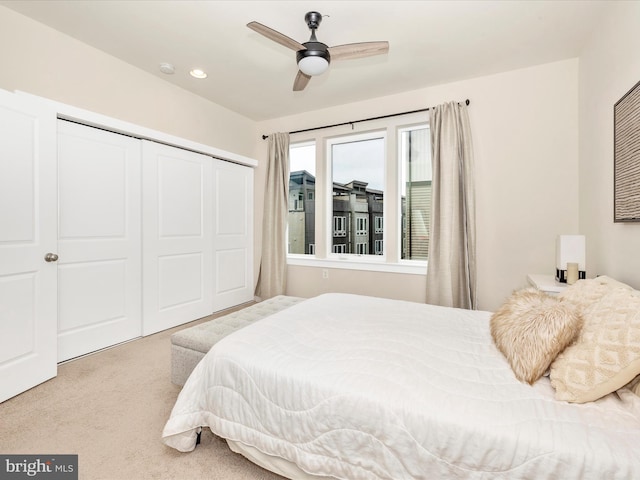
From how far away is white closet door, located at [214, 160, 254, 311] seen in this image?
3.91 metres

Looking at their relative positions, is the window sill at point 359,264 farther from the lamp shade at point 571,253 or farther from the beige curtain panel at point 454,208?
the lamp shade at point 571,253

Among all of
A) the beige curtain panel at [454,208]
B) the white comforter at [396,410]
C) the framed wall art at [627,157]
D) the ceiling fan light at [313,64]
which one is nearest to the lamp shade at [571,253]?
the framed wall art at [627,157]

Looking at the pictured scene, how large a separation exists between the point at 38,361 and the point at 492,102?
14.6 ft

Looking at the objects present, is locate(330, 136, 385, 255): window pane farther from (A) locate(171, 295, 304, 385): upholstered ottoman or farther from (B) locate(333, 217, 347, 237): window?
(A) locate(171, 295, 304, 385): upholstered ottoman

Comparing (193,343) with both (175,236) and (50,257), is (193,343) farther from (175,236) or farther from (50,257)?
(175,236)

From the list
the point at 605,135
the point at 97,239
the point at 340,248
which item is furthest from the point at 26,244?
the point at 605,135

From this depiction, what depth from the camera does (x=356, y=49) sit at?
210 centimetres

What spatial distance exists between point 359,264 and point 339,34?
2385mm

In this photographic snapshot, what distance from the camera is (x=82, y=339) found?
2.60 metres

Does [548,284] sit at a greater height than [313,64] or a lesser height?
lesser

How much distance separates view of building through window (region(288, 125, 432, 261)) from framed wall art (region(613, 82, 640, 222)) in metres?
1.65

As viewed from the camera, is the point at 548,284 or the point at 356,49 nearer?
the point at 356,49

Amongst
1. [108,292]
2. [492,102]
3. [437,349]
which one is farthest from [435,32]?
[108,292]

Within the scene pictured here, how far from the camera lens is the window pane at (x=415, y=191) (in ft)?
11.5
